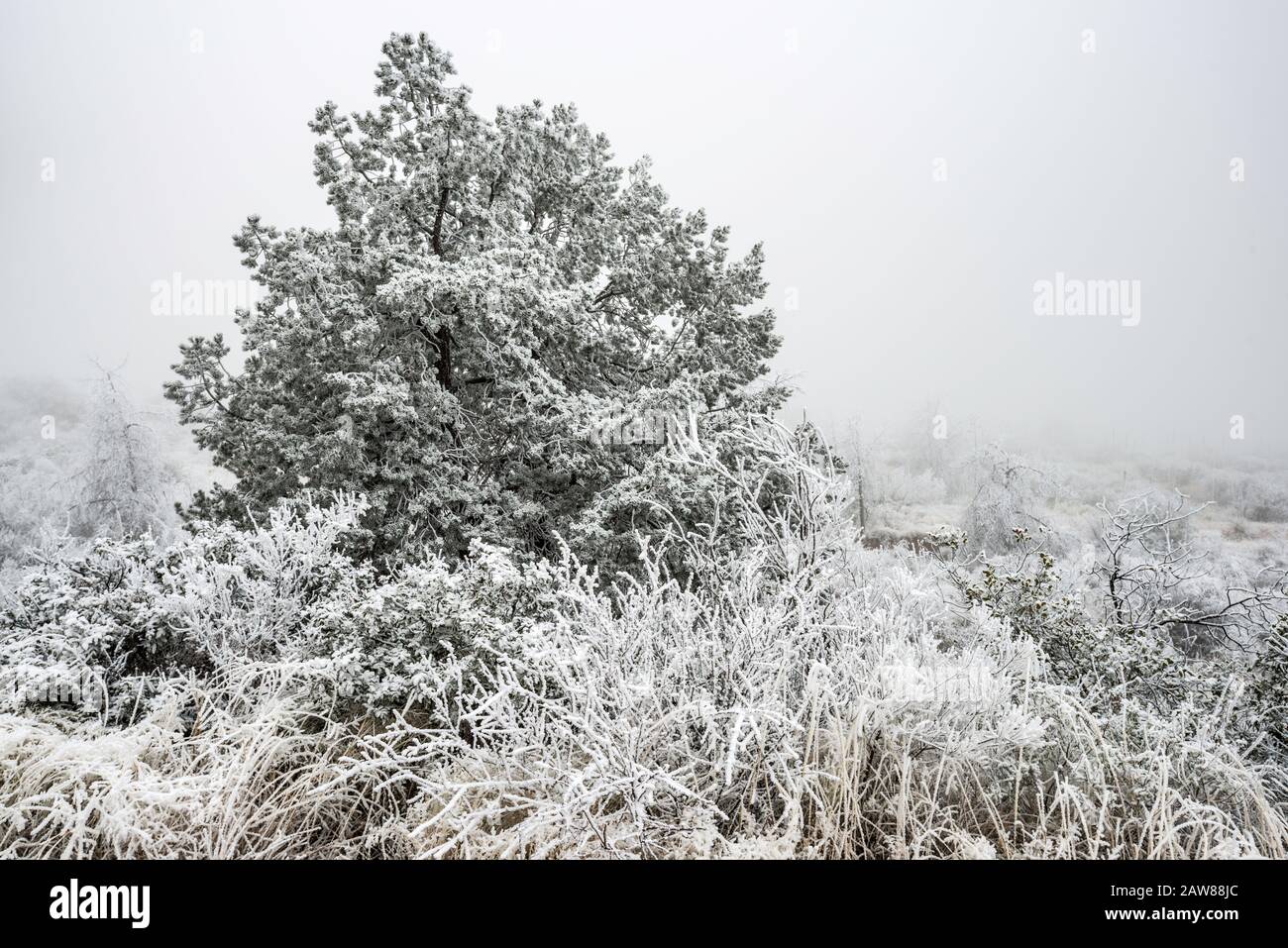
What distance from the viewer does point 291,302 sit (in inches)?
298

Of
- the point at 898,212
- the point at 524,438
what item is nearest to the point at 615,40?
the point at 898,212

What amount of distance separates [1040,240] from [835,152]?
14668 mm

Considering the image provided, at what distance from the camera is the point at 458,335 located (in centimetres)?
750

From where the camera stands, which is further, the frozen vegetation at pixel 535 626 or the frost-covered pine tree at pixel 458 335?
the frost-covered pine tree at pixel 458 335

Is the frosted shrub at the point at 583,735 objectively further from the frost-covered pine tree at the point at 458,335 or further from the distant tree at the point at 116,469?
the distant tree at the point at 116,469

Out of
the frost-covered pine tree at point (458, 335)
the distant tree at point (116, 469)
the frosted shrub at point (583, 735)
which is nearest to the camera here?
the frosted shrub at point (583, 735)

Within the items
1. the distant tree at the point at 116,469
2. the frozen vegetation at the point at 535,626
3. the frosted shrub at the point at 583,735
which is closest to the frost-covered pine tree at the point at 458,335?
the frozen vegetation at the point at 535,626

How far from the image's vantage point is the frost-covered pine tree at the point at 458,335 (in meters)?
6.91

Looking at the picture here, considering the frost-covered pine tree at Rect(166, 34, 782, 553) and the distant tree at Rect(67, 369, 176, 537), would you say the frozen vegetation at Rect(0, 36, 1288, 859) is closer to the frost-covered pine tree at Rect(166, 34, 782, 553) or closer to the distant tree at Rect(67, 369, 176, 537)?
the frost-covered pine tree at Rect(166, 34, 782, 553)

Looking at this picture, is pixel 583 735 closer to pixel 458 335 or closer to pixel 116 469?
pixel 458 335

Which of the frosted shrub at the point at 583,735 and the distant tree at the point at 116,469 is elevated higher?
the distant tree at the point at 116,469

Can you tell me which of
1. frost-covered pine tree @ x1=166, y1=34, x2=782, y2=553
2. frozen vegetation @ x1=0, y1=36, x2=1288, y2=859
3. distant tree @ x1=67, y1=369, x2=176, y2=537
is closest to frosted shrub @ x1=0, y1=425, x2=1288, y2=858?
frozen vegetation @ x1=0, y1=36, x2=1288, y2=859

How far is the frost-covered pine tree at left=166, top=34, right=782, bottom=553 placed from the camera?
691 centimetres
